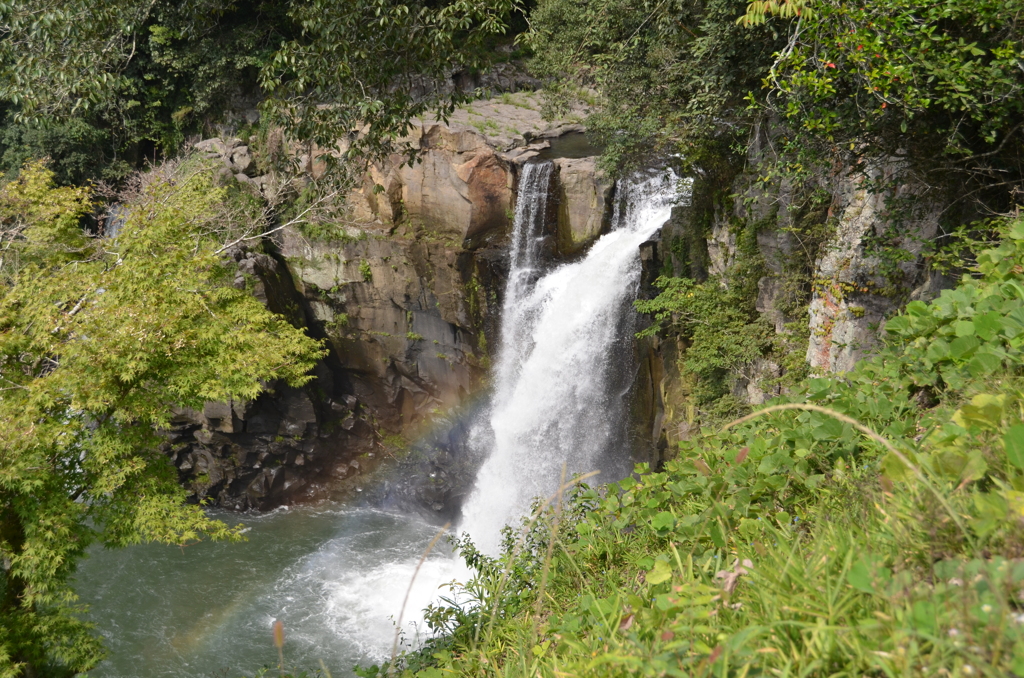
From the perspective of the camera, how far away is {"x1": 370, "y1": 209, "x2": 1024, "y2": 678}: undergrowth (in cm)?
128

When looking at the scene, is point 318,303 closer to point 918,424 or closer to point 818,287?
point 818,287

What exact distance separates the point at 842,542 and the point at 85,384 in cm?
786

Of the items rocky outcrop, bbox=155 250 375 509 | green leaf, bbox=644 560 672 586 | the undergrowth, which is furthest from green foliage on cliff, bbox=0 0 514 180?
rocky outcrop, bbox=155 250 375 509

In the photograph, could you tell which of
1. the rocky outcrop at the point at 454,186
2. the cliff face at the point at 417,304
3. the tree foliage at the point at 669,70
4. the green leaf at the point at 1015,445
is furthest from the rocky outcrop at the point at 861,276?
the rocky outcrop at the point at 454,186

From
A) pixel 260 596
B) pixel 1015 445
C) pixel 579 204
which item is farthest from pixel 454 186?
pixel 1015 445

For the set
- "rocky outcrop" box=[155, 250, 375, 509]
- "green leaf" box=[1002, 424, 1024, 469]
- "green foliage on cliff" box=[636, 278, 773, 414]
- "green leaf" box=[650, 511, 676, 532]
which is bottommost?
"rocky outcrop" box=[155, 250, 375, 509]

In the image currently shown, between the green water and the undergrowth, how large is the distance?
8690 millimetres

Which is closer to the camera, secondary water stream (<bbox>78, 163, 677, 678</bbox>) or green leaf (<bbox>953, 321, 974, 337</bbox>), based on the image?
green leaf (<bbox>953, 321, 974, 337</bbox>)

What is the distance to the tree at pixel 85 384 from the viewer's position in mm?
6578

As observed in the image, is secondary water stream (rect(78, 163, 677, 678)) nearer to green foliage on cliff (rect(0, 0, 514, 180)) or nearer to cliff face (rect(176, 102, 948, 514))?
cliff face (rect(176, 102, 948, 514))

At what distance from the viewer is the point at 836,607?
4.74 feet

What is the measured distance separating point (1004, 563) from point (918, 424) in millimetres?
1580

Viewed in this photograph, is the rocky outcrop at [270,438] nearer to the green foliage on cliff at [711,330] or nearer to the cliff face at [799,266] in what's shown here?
the cliff face at [799,266]

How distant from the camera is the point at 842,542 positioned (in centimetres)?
170
